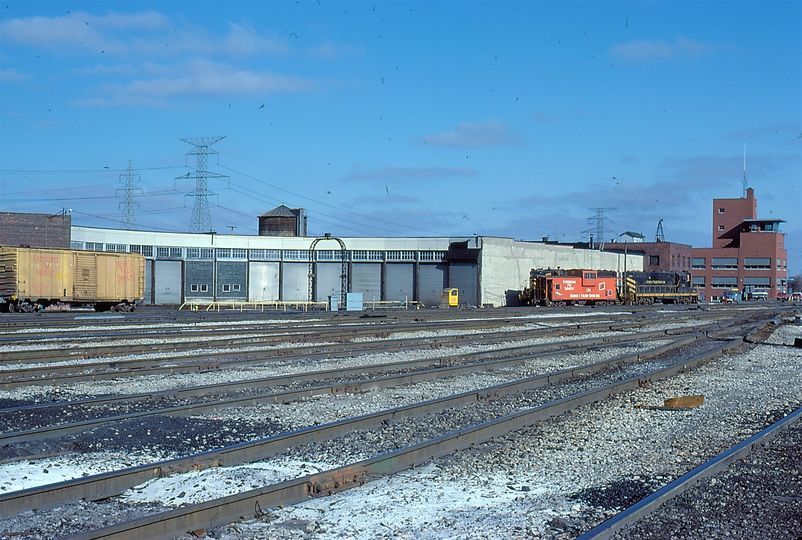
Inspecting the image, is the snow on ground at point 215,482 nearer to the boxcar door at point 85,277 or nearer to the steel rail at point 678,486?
the steel rail at point 678,486

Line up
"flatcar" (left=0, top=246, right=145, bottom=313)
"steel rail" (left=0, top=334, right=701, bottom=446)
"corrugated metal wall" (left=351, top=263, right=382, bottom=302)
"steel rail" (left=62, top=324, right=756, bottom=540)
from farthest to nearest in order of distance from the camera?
"corrugated metal wall" (left=351, top=263, right=382, bottom=302), "flatcar" (left=0, top=246, right=145, bottom=313), "steel rail" (left=0, top=334, right=701, bottom=446), "steel rail" (left=62, top=324, right=756, bottom=540)

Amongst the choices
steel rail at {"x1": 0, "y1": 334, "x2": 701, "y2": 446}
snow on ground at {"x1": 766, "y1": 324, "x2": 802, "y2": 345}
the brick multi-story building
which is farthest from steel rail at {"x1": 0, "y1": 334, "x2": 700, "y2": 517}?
the brick multi-story building

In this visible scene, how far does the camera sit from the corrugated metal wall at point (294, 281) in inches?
2881

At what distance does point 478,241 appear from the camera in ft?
235

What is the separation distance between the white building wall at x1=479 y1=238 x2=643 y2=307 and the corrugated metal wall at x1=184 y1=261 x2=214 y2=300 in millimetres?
23793

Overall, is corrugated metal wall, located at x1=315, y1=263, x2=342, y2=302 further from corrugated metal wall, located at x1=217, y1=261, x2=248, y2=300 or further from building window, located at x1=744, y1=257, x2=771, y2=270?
building window, located at x1=744, y1=257, x2=771, y2=270

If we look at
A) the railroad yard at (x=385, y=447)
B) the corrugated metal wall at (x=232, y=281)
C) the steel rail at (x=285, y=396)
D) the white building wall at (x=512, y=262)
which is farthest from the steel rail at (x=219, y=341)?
the corrugated metal wall at (x=232, y=281)

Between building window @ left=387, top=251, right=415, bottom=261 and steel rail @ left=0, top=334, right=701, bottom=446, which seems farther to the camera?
building window @ left=387, top=251, right=415, bottom=261

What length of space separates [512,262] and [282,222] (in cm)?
2409

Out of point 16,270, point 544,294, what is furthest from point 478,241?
point 16,270

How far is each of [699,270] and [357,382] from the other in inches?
4470

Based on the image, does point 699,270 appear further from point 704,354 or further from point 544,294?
point 704,354

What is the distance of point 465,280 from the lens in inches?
2842

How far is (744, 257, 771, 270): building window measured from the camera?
382 ft
